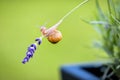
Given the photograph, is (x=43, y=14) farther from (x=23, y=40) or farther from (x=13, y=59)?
(x=13, y=59)

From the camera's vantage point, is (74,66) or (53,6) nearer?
(74,66)

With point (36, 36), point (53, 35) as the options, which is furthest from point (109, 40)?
point (36, 36)

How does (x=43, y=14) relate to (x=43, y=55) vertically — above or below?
above

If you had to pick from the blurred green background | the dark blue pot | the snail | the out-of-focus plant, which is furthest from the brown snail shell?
the blurred green background

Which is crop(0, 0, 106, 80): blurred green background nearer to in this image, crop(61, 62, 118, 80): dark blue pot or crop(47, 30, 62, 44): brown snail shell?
crop(61, 62, 118, 80): dark blue pot

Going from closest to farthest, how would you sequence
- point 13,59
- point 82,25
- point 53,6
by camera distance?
1. point 13,59
2. point 82,25
3. point 53,6

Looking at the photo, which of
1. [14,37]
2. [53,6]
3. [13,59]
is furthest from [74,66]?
[53,6]
